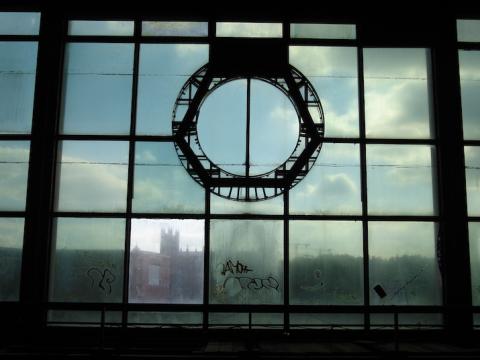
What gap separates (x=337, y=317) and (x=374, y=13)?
6.18 m

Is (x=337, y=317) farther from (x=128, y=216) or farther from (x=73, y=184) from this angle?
(x=73, y=184)

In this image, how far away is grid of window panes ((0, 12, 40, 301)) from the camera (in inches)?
405

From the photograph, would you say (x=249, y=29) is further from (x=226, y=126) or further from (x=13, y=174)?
(x=13, y=174)

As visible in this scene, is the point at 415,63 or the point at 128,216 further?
the point at 415,63

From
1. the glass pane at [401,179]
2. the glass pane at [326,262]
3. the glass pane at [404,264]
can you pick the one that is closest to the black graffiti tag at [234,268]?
the glass pane at [326,262]

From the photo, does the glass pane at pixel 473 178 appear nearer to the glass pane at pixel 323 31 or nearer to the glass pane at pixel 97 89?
the glass pane at pixel 323 31

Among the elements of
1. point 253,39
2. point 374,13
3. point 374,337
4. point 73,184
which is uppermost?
point 374,13

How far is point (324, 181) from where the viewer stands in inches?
419

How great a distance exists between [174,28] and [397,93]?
4768 mm

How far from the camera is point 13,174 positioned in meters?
10.5

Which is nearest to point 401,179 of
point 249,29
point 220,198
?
point 220,198

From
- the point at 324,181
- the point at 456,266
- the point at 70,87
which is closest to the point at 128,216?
the point at 70,87

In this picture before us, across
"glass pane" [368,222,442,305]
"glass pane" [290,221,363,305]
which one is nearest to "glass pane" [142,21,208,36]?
"glass pane" [290,221,363,305]

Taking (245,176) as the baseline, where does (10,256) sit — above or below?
below
